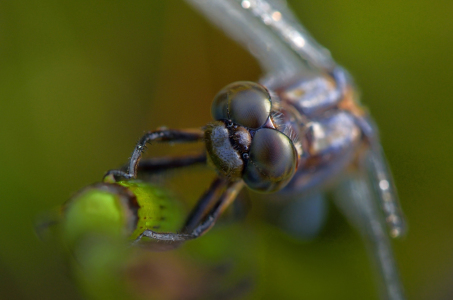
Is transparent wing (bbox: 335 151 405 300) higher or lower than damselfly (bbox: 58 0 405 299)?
lower

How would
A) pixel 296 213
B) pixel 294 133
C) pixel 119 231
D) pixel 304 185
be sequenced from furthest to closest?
pixel 296 213
pixel 304 185
pixel 294 133
pixel 119 231

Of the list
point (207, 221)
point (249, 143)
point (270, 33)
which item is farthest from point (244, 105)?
point (270, 33)

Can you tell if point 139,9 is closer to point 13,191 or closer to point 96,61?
point 96,61

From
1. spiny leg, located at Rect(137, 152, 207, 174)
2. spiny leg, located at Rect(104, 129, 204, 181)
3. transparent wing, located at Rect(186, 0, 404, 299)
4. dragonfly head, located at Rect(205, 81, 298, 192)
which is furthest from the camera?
transparent wing, located at Rect(186, 0, 404, 299)

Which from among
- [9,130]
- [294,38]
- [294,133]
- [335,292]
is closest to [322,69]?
[294,38]

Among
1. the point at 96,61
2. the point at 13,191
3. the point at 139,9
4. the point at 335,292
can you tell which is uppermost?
the point at 139,9

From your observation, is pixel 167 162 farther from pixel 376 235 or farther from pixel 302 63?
pixel 376 235

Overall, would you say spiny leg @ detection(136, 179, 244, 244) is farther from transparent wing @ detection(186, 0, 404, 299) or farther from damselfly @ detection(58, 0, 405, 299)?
transparent wing @ detection(186, 0, 404, 299)

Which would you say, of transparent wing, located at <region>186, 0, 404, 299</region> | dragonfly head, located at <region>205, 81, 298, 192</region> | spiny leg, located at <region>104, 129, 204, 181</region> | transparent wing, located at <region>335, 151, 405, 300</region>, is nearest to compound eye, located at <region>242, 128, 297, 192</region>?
dragonfly head, located at <region>205, 81, 298, 192</region>

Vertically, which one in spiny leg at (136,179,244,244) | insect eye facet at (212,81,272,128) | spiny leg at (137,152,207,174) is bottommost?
spiny leg at (136,179,244,244)
